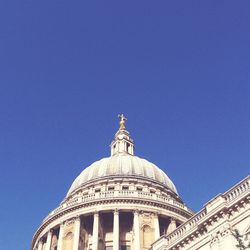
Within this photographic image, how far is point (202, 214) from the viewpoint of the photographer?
2772 centimetres

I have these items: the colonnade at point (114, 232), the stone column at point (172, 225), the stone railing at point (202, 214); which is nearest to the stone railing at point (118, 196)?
the colonnade at point (114, 232)

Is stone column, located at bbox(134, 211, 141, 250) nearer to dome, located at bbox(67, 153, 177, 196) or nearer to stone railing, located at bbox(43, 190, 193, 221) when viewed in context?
stone railing, located at bbox(43, 190, 193, 221)

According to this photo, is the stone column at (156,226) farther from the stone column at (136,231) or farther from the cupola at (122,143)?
the cupola at (122,143)

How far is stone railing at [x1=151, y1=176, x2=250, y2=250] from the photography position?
2553 centimetres

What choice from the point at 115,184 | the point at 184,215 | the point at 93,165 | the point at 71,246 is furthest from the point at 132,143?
the point at 71,246

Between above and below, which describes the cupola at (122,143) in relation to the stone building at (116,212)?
above

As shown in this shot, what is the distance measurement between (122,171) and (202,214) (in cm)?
2878

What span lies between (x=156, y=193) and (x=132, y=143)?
45.1 ft

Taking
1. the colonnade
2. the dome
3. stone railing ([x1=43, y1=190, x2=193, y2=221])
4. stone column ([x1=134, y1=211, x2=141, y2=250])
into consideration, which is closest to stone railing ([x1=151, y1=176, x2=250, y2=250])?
stone column ([x1=134, y1=211, x2=141, y2=250])

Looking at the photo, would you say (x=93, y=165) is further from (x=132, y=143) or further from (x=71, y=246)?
(x=71, y=246)

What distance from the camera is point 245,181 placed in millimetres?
25688

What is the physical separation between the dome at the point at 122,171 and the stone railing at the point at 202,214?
82.6ft

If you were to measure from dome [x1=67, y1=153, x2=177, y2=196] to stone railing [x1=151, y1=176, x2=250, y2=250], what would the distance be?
2516 centimetres

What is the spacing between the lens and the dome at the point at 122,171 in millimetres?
56062
